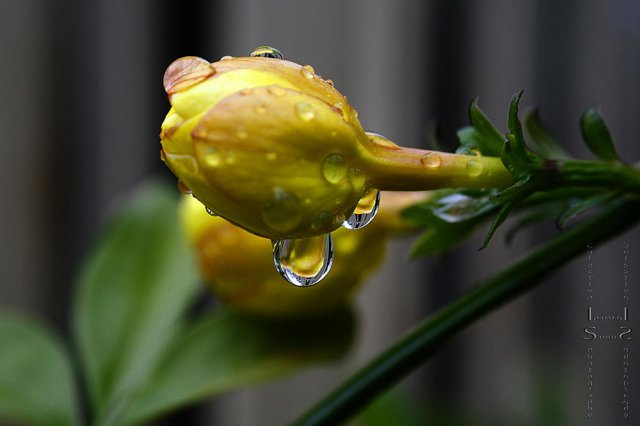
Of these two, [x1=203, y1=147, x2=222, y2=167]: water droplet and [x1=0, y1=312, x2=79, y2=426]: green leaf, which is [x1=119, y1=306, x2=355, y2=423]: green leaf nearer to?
[x1=0, y1=312, x2=79, y2=426]: green leaf

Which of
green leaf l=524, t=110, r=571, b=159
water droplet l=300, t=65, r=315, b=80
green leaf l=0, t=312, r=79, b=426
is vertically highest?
water droplet l=300, t=65, r=315, b=80

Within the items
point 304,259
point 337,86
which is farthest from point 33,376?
point 337,86

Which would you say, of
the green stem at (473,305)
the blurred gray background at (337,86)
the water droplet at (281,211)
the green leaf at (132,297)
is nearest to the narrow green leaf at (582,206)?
the green stem at (473,305)

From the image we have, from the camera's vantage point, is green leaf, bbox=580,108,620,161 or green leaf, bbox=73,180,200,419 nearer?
green leaf, bbox=580,108,620,161

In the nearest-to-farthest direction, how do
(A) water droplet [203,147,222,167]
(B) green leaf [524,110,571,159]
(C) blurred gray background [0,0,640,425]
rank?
(A) water droplet [203,147,222,167], (B) green leaf [524,110,571,159], (C) blurred gray background [0,0,640,425]

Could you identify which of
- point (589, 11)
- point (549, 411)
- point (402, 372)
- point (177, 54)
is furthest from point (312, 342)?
point (589, 11)

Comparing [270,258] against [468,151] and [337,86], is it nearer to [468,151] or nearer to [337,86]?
[468,151]

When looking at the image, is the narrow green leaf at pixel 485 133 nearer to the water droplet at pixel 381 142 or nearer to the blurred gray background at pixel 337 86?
the water droplet at pixel 381 142

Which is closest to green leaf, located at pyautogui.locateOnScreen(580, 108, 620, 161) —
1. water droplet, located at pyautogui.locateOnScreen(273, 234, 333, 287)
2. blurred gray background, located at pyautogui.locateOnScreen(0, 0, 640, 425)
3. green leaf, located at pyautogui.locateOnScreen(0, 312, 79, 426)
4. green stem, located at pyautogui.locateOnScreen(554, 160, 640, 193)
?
green stem, located at pyautogui.locateOnScreen(554, 160, 640, 193)
